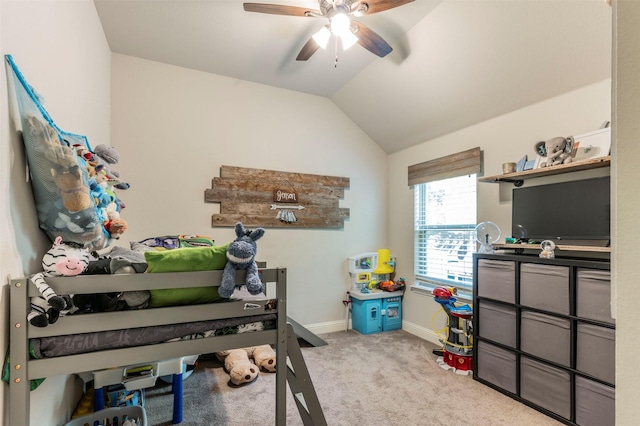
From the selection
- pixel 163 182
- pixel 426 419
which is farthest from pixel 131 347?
pixel 163 182

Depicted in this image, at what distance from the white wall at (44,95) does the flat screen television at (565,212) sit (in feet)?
10.1

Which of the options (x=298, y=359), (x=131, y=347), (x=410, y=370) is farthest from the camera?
(x=410, y=370)

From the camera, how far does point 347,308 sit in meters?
3.92

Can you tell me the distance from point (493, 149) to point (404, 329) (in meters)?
2.31

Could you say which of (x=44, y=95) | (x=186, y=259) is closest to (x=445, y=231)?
(x=186, y=259)

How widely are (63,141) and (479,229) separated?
2.97 meters

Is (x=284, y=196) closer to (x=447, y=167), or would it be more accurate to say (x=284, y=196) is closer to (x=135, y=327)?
(x=447, y=167)

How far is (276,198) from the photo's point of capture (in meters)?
3.53

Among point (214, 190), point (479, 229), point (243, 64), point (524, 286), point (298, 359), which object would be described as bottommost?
point (298, 359)

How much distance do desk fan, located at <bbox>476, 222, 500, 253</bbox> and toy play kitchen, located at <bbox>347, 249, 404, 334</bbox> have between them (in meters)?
1.34

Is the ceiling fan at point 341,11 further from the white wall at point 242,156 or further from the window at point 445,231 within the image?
the window at point 445,231

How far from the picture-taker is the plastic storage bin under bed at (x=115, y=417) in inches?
65.4

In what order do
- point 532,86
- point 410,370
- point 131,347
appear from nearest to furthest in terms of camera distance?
point 131,347
point 532,86
point 410,370

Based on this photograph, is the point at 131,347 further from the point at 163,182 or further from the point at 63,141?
the point at 163,182
